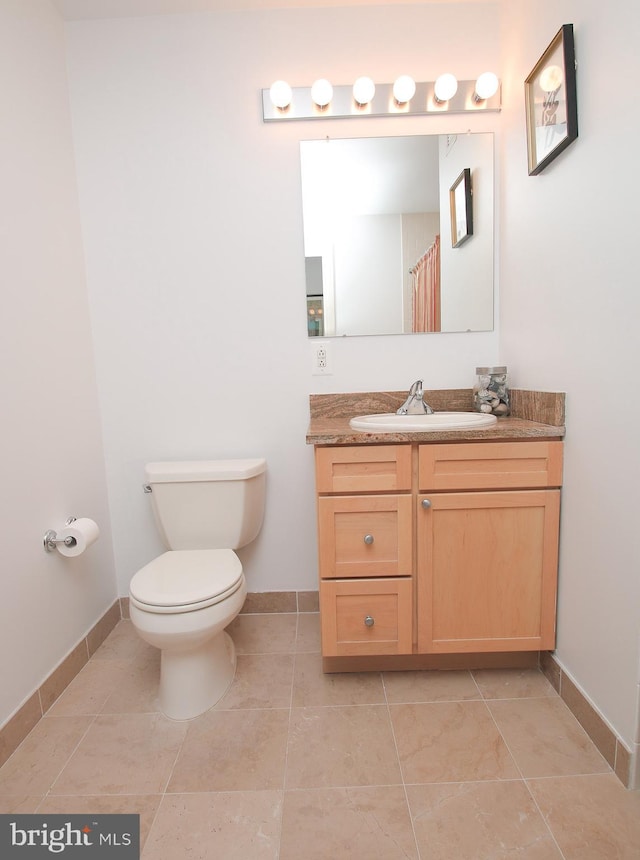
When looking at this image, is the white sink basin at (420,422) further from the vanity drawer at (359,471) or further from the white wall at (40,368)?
the white wall at (40,368)

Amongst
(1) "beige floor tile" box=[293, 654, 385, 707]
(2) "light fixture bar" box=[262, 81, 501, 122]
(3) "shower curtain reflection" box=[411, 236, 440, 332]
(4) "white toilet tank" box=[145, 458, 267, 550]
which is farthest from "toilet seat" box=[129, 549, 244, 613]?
(2) "light fixture bar" box=[262, 81, 501, 122]

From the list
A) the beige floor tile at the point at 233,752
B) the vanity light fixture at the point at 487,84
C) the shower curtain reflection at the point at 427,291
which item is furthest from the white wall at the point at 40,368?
the vanity light fixture at the point at 487,84

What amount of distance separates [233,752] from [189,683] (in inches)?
9.8

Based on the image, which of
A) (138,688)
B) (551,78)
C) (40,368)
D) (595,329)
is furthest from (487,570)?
(40,368)

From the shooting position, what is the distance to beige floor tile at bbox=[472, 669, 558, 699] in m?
1.37

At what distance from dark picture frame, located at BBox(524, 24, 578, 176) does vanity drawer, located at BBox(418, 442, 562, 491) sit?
2.91 feet

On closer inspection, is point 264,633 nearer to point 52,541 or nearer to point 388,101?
point 52,541

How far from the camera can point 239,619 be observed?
186cm

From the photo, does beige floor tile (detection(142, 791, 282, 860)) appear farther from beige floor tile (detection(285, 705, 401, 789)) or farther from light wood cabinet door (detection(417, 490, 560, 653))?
light wood cabinet door (detection(417, 490, 560, 653))

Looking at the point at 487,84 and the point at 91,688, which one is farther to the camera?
the point at 487,84

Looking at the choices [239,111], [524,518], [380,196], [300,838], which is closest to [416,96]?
[380,196]

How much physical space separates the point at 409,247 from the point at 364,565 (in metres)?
1.25

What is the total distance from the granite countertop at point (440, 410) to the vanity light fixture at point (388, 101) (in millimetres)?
1092

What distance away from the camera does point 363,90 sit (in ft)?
5.18
